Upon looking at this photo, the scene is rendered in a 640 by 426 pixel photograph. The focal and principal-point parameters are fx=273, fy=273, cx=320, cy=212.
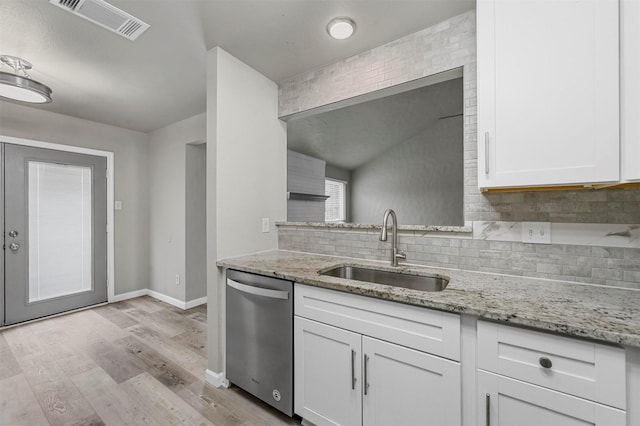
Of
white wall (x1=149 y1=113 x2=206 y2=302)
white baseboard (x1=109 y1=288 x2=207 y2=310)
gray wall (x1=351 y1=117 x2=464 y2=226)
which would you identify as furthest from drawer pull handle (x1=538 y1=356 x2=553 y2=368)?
white baseboard (x1=109 y1=288 x2=207 y2=310)

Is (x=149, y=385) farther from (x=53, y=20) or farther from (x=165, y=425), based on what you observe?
(x=53, y=20)

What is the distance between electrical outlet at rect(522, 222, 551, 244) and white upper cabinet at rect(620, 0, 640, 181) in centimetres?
45

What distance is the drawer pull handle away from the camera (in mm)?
930

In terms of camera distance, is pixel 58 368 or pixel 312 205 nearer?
pixel 58 368

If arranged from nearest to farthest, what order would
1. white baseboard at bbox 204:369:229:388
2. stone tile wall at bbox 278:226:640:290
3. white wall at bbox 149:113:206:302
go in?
stone tile wall at bbox 278:226:640:290
white baseboard at bbox 204:369:229:388
white wall at bbox 149:113:206:302

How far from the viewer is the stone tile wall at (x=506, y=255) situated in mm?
1266

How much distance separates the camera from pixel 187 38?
1896mm

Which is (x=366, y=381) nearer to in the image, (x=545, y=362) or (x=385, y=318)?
(x=385, y=318)

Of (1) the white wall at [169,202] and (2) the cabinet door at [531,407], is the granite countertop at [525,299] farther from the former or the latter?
(1) the white wall at [169,202]

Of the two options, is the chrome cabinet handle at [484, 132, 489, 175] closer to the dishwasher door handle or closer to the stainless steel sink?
the stainless steel sink

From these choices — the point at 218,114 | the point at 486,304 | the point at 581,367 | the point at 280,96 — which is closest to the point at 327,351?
the point at 486,304

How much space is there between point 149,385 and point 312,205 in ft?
6.41

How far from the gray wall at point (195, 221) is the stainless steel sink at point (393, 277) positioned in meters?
2.44

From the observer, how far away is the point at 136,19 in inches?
66.8
